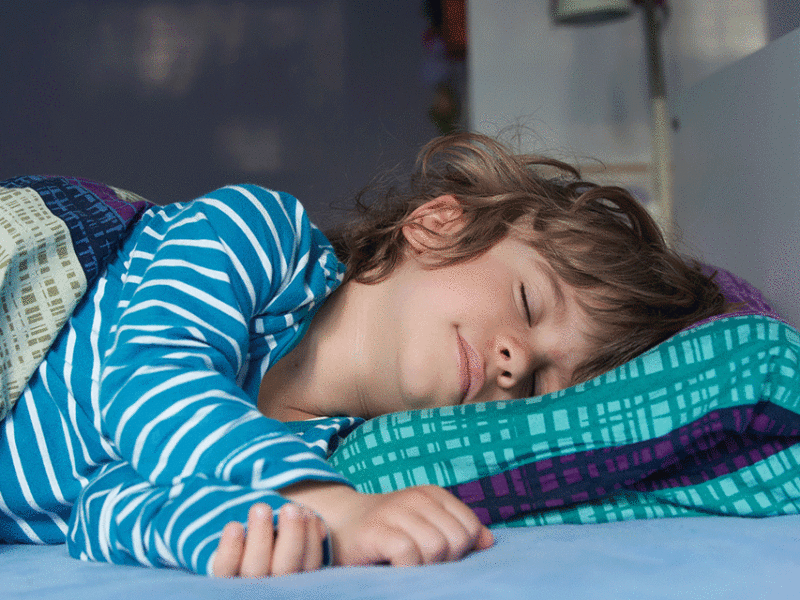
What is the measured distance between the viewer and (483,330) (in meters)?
0.90

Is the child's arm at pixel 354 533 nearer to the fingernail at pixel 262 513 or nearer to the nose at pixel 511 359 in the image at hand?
the fingernail at pixel 262 513

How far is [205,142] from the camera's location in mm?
3479

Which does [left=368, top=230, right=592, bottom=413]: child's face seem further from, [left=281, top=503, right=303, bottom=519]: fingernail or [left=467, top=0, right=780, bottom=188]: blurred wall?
[left=467, top=0, right=780, bottom=188]: blurred wall

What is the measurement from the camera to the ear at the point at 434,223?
100 cm

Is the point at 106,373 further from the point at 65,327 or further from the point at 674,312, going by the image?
the point at 674,312

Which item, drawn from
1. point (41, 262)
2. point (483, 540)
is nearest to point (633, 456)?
point (483, 540)

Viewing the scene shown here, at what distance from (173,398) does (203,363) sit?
0.22 ft

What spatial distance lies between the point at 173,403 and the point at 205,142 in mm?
3082

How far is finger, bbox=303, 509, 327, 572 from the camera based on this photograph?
1.61ft

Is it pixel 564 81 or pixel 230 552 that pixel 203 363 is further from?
pixel 564 81

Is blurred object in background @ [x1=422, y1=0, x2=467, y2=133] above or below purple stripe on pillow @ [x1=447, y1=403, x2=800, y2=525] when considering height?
above

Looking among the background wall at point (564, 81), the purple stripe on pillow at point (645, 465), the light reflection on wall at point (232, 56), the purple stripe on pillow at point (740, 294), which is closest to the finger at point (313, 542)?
the purple stripe on pillow at point (645, 465)

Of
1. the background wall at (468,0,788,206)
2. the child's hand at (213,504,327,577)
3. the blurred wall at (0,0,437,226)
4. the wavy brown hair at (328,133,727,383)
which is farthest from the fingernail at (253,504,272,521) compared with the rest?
the blurred wall at (0,0,437,226)

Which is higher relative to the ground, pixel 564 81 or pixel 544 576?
pixel 564 81
